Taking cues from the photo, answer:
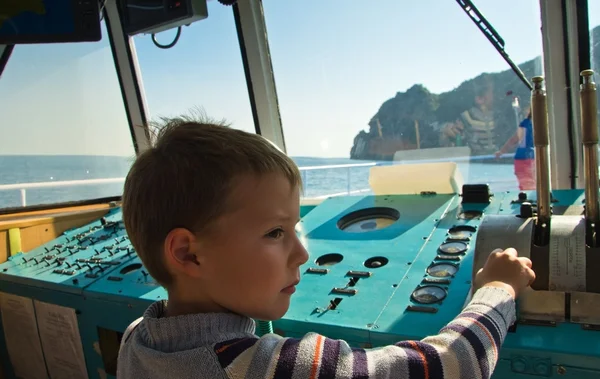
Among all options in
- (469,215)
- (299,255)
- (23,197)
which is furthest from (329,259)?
(23,197)

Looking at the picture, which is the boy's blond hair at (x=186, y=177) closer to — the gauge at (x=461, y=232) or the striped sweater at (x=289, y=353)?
the striped sweater at (x=289, y=353)

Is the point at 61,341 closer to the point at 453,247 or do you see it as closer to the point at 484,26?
the point at 453,247

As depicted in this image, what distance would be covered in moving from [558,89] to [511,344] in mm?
1456

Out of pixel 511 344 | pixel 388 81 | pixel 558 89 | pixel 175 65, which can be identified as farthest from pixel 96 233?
pixel 558 89

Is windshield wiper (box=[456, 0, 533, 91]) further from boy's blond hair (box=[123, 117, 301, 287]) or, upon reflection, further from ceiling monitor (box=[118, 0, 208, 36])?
boy's blond hair (box=[123, 117, 301, 287])

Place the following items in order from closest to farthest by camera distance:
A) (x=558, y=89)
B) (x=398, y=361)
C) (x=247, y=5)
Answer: (x=398, y=361) → (x=558, y=89) → (x=247, y=5)

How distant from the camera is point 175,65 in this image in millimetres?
3396

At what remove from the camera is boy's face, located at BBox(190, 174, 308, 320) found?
705mm

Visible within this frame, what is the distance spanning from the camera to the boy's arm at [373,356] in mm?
626

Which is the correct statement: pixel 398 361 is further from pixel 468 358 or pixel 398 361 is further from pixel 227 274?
pixel 227 274

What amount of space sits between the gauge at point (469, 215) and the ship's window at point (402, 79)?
0.80m

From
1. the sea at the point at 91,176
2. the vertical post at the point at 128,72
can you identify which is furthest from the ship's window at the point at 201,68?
the sea at the point at 91,176

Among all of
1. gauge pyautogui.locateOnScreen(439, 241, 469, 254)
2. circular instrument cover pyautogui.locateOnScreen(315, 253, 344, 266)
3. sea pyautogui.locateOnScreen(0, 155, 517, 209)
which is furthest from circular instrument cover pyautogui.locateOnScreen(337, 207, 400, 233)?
sea pyautogui.locateOnScreen(0, 155, 517, 209)

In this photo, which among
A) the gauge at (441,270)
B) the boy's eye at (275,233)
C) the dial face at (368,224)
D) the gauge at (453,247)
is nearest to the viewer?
the boy's eye at (275,233)
